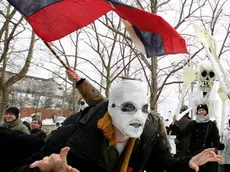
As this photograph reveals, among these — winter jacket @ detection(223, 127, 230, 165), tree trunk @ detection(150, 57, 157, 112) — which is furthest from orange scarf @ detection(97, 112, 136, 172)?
tree trunk @ detection(150, 57, 157, 112)

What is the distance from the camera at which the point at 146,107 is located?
2.79m

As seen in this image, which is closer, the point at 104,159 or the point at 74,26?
the point at 104,159

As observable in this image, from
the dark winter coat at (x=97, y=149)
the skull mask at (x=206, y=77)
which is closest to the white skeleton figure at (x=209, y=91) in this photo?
the skull mask at (x=206, y=77)

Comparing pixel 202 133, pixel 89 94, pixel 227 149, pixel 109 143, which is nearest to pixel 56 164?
pixel 109 143

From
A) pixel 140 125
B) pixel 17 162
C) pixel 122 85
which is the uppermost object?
pixel 122 85

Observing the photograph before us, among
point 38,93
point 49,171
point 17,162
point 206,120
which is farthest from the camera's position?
point 38,93

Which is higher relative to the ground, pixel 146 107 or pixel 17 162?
pixel 146 107

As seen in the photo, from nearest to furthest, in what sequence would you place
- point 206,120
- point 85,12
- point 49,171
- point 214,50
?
1. point 49,171
2. point 85,12
3. point 214,50
4. point 206,120

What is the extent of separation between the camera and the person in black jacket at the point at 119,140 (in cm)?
245

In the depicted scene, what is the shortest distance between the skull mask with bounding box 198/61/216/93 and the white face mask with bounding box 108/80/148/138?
3776 mm

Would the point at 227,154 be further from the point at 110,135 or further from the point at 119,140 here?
the point at 110,135

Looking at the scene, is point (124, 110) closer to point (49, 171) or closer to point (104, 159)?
point (104, 159)

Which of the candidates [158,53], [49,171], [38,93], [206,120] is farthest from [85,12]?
[38,93]

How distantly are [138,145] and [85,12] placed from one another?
194 centimetres
